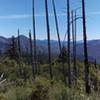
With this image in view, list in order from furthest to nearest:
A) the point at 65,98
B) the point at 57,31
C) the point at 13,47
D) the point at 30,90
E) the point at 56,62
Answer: the point at 13,47, the point at 56,62, the point at 57,31, the point at 30,90, the point at 65,98

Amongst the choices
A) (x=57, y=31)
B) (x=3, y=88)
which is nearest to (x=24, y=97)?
(x=3, y=88)

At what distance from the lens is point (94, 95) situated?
38.9 ft

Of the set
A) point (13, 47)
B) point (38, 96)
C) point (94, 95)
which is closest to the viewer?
point (94, 95)

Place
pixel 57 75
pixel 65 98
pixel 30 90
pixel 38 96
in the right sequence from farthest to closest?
pixel 57 75 < pixel 30 90 < pixel 38 96 < pixel 65 98

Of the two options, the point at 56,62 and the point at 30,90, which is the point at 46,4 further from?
the point at 56,62

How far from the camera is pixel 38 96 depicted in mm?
14180

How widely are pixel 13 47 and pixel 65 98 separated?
256 ft

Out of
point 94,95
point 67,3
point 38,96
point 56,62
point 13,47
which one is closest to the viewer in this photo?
point 94,95

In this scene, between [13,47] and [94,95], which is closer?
[94,95]

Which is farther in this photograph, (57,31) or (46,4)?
(57,31)

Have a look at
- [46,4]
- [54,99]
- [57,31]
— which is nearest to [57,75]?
[57,31]

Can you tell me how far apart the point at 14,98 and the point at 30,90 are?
1.10m

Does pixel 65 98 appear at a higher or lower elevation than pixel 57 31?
lower

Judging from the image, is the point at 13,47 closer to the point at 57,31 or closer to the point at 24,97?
the point at 57,31
